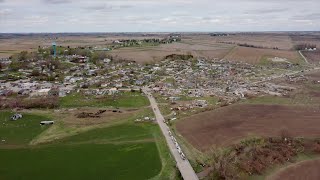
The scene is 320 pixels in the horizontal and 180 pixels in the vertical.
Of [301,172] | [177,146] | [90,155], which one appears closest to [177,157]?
[177,146]

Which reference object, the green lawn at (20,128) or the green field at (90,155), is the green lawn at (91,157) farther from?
the green lawn at (20,128)

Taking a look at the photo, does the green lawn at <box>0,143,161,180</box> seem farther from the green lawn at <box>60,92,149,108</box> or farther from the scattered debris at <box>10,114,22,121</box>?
the green lawn at <box>60,92,149,108</box>

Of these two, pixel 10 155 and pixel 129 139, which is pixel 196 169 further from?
pixel 10 155

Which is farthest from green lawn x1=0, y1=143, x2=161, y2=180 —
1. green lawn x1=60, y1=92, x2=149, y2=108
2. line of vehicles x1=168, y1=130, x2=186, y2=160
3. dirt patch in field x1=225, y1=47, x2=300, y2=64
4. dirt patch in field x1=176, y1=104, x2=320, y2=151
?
dirt patch in field x1=225, y1=47, x2=300, y2=64

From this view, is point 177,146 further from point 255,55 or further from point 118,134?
point 255,55

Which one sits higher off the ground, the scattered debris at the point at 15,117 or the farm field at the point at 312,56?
the farm field at the point at 312,56

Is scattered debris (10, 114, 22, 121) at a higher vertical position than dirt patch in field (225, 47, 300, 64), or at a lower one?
lower

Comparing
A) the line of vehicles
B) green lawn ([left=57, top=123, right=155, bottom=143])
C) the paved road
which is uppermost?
the line of vehicles

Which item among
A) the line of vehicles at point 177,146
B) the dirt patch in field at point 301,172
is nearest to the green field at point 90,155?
the line of vehicles at point 177,146
